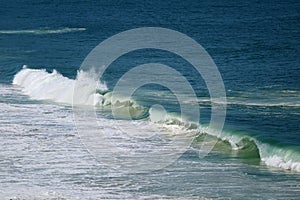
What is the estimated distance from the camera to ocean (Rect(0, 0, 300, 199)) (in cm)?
1845

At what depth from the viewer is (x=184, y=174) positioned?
19.1 meters

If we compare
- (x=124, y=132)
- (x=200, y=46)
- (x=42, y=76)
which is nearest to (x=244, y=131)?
(x=124, y=132)

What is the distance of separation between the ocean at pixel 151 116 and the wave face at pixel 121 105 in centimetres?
5

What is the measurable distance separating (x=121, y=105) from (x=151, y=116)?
2548 mm

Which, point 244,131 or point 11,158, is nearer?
point 11,158

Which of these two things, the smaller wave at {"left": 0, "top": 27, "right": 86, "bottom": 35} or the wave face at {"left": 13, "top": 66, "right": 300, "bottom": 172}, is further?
the smaller wave at {"left": 0, "top": 27, "right": 86, "bottom": 35}

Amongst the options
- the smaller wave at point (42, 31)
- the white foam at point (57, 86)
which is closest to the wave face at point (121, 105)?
the white foam at point (57, 86)

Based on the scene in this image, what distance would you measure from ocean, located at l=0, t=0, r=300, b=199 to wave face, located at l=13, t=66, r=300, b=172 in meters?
0.05

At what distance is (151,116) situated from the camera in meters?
26.4

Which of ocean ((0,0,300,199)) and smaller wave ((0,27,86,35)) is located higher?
smaller wave ((0,27,86,35))

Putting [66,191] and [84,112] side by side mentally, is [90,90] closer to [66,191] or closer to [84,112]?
[84,112]

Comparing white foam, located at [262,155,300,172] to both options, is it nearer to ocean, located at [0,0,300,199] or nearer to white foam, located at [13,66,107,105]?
ocean, located at [0,0,300,199]

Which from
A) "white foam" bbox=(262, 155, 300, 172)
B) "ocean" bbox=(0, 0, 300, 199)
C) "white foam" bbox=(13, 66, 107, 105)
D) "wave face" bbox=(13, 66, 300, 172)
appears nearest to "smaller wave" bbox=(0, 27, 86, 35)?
"ocean" bbox=(0, 0, 300, 199)

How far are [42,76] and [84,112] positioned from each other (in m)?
8.88
